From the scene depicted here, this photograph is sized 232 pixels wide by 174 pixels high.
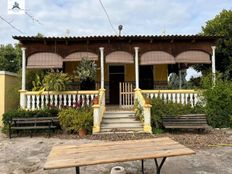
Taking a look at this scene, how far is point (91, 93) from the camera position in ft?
47.2

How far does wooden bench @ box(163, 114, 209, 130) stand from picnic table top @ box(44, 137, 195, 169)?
588cm

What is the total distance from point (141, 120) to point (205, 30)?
11644mm

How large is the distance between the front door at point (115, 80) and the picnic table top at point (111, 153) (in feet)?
37.6

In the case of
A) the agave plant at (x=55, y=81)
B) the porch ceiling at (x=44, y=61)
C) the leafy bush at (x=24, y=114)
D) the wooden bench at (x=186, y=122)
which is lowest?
the wooden bench at (x=186, y=122)

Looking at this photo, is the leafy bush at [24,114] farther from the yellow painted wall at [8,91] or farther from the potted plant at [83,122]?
the yellow painted wall at [8,91]

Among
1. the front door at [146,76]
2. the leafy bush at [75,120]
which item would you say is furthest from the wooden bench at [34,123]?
the front door at [146,76]

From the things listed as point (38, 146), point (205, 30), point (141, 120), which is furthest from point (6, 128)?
→ point (205, 30)

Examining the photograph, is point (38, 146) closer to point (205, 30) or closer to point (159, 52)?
point (159, 52)

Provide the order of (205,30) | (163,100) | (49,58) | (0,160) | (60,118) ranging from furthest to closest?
(205,30) → (49,58) → (163,100) → (60,118) → (0,160)

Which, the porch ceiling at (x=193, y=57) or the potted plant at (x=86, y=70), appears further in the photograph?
the potted plant at (x=86, y=70)

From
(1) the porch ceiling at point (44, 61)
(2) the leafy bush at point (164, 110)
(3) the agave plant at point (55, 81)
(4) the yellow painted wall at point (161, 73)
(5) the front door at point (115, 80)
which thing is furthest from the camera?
(4) the yellow painted wall at point (161, 73)

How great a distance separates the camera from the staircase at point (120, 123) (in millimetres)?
12234

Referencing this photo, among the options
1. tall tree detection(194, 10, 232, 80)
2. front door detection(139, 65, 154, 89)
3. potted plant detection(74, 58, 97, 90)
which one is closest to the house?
potted plant detection(74, 58, 97, 90)

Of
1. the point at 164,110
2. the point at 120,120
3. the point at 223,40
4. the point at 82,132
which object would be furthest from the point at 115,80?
the point at 223,40
